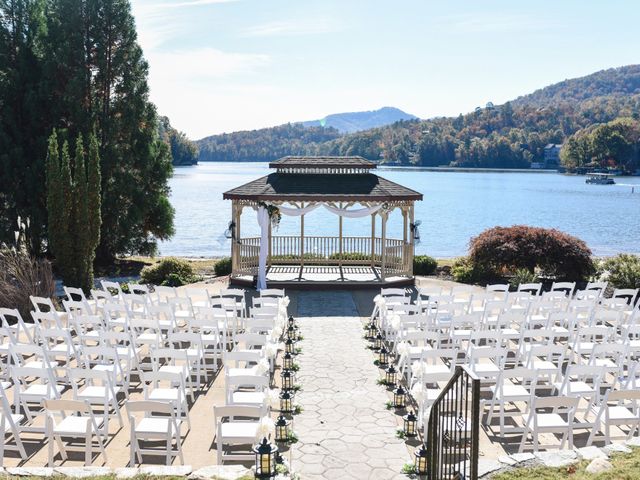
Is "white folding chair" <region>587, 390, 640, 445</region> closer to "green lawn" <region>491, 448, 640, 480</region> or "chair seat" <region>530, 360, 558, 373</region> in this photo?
"green lawn" <region>491, 448, 640, 480</region>

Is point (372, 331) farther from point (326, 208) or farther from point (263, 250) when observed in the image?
point (326, 208)

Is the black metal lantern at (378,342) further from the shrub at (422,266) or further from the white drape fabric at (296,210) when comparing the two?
the shrub at (422,266)

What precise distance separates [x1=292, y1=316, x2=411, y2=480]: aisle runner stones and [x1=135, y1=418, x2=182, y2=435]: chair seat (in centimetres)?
145

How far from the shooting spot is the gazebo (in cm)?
1912

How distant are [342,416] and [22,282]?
9.71 meters

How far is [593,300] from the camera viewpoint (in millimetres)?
13500

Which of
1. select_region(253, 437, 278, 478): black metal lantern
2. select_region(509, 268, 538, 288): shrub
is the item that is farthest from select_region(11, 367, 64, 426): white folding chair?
select_region(509, 268, 538, 288): shrub

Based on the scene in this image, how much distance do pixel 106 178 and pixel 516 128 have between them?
152m

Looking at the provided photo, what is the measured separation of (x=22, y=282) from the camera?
15.2 meters

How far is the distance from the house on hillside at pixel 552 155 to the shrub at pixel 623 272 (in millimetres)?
144130

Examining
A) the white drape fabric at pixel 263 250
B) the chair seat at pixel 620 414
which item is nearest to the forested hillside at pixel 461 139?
the white drape fabric at pixel 263 250

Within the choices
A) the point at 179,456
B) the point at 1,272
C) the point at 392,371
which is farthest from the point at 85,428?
the point at 1,272

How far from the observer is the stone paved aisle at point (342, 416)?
723 centimetres

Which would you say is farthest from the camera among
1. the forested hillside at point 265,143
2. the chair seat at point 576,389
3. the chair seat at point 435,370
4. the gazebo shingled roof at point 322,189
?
the forested hillside at point 265,143
